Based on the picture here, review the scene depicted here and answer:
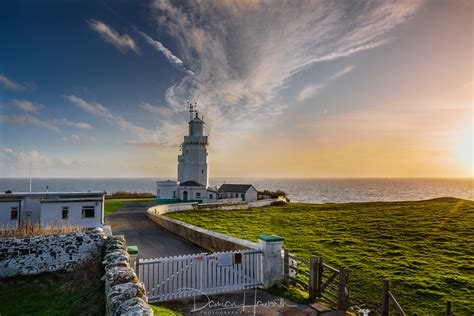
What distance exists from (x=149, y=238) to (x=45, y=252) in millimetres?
10686

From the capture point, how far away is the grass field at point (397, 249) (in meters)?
10.8

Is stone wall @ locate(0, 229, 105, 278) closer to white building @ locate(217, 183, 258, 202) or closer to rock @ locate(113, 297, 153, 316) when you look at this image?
rock @ locate(113, 297, 153, 316)

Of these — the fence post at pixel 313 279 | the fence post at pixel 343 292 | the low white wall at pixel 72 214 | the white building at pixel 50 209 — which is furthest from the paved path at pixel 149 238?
the fence post at pixel 343 292

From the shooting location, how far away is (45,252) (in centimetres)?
927

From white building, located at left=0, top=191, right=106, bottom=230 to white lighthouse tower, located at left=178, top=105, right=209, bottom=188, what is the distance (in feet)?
94.5

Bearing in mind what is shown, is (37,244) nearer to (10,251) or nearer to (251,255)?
(10,251)

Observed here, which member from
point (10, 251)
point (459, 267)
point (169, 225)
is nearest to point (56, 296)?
point (10, 251)

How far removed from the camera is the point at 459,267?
13820mm

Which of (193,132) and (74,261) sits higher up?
(193,132)

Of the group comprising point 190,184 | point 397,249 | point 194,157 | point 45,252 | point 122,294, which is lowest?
point 397,249

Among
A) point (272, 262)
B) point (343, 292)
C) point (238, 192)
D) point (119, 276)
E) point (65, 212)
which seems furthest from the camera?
point (238, 192)

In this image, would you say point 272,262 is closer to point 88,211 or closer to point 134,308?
point 134,308

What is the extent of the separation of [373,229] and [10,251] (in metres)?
22.8

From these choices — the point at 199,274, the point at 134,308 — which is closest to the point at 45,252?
the point at 199,274
